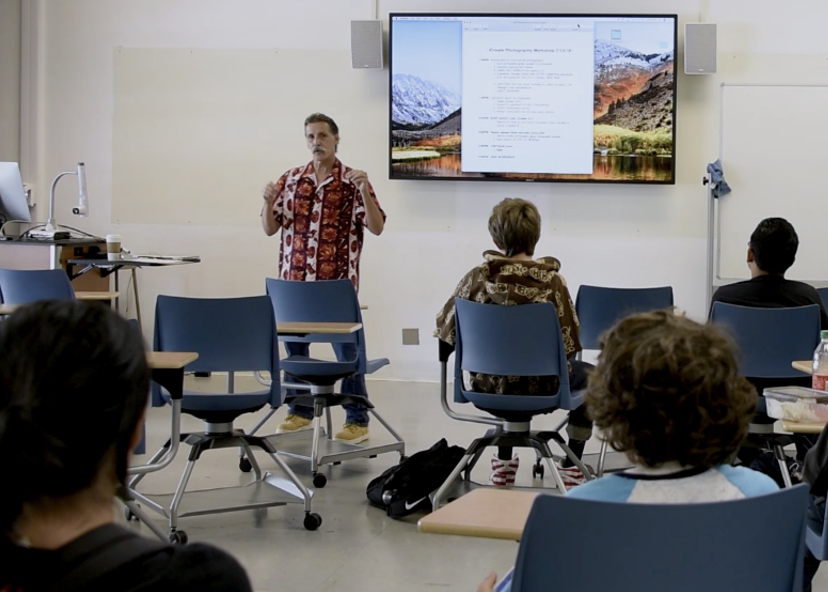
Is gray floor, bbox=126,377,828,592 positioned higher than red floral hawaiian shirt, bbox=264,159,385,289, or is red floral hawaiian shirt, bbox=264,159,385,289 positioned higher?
red floral hawaiian shirt, bbox=264,159,385,289

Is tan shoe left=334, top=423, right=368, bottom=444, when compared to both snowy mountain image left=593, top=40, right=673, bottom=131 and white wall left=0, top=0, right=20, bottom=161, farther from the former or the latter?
white wall left=0, top=0, right=20, bottom=161

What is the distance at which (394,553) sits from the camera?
321cm

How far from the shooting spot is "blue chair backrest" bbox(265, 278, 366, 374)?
429cm

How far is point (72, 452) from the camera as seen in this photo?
778mm

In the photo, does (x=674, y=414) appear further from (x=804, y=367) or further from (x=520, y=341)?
(x=520, y=341)

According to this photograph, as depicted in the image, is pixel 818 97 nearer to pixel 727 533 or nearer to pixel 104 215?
pixel 104 215

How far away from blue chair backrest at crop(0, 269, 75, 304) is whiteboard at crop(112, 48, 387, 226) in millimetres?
2458

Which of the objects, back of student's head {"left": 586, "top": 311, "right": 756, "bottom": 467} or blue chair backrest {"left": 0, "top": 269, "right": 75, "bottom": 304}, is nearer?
back of student's head {"left": 586, "top": 311, "right": 756, "bottom": 467}

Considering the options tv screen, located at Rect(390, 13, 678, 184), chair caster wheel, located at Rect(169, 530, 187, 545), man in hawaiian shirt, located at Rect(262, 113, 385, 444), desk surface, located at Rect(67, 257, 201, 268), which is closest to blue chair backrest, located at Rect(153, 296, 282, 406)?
chair caster wheel, located at Rect(169, 530, 187, 545)

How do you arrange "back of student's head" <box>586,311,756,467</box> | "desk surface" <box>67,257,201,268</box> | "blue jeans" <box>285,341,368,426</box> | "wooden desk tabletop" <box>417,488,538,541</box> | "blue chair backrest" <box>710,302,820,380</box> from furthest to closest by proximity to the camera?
"desk surface" <box>67,257,201,268</box> < "blue jeans" <box>285,341,368,426</box> < "blue chair backrest" <box>710,302,820,380</box> < "wooden desk tabletop" <box>417,488,538,541</box> < "back of student's head" <box>586,311,756,467</box>

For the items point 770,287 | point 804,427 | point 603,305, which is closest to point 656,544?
point 804,427

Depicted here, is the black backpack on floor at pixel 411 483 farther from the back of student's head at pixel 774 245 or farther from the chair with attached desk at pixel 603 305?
the back of student's head at pixel 774 245

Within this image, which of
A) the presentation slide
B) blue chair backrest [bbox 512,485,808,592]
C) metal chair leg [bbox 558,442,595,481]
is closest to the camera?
blue chair backrest [bbox 512,485,808,592]

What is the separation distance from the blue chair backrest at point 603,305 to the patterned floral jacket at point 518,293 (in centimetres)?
85
